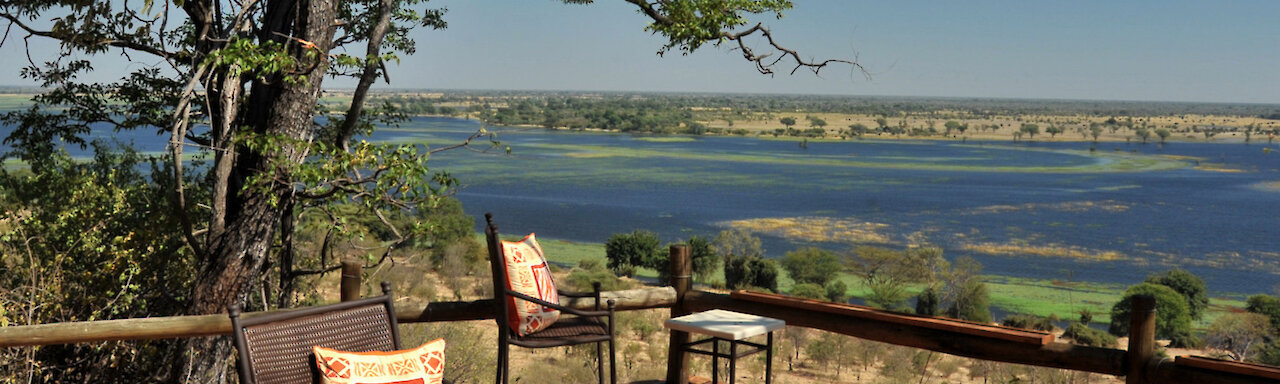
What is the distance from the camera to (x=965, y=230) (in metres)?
42.0

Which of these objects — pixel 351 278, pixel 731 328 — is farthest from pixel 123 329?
pixel 731 328

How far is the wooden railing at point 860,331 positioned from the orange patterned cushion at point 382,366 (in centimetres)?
50

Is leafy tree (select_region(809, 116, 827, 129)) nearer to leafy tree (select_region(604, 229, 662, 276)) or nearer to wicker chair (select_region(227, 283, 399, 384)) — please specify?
leafy tree (select_region(604, 229, 662, 276))

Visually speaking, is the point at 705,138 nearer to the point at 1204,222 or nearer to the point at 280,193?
the point at 1204,222

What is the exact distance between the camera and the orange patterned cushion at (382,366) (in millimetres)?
2654

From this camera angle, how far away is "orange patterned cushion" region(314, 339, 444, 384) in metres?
2.65

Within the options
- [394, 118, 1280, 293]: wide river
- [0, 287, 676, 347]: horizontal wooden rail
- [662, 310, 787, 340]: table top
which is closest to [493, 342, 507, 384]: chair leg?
[0, 287, 676, 347]: horizontal wooden rail

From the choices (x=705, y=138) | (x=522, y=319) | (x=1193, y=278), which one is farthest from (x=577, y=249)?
(x=705, y=138)

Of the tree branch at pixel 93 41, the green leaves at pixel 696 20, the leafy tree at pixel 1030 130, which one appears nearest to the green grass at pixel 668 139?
the leafy tree at pixel 1030 130

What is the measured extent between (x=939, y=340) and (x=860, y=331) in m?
0.32

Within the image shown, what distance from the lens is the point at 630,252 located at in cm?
2845

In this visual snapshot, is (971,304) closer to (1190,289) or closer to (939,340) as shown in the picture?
(1190,289)

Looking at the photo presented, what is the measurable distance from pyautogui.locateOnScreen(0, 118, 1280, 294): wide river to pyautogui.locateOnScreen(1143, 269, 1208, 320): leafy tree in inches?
178

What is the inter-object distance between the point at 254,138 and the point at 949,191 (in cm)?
5561
